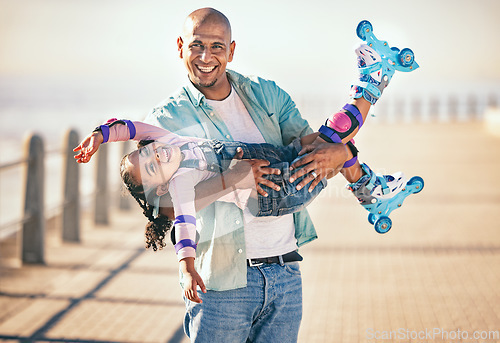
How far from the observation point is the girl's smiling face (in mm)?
2760

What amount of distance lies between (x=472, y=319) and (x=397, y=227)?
10.6 ft

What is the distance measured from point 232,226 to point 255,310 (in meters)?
0.38

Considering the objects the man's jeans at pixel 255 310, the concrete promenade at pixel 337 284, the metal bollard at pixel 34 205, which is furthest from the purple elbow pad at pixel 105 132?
the metal bollard at pixel 34 205

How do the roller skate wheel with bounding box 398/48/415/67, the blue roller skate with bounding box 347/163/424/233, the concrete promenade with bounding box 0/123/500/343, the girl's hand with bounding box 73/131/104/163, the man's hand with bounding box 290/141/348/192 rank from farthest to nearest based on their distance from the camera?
the concrete promenade with bounding box 0/123/500/343, the blue roller skate with bounding box 347/163/424/233, the roller skate wheel with bounding box 398/48/415/67, the man's hand with bounding box 290/141/348/192, the girl's hand with bounding box 73/131/104/163

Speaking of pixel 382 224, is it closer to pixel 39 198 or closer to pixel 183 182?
pixel 183 182

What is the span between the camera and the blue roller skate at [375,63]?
2998 mm

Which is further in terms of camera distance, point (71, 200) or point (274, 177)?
point (71, 200)

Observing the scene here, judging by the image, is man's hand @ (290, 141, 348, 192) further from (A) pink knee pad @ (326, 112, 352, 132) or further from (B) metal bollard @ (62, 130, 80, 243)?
(B) metal bollard @ (62, 130, 80, 243)

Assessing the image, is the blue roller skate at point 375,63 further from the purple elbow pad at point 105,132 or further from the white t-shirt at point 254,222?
the purple elbow pad at point 105,132

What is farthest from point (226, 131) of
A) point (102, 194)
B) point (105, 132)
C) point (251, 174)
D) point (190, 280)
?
point (102, 194)

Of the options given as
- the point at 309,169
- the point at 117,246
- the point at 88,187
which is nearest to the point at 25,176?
A: the point at 117,246

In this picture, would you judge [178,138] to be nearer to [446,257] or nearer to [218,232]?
[218,232]

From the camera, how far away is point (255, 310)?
107 inches

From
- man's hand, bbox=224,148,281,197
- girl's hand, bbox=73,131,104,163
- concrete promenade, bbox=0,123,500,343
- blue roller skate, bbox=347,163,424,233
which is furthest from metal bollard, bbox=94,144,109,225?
man's hand, bbox=224,148,281,197
